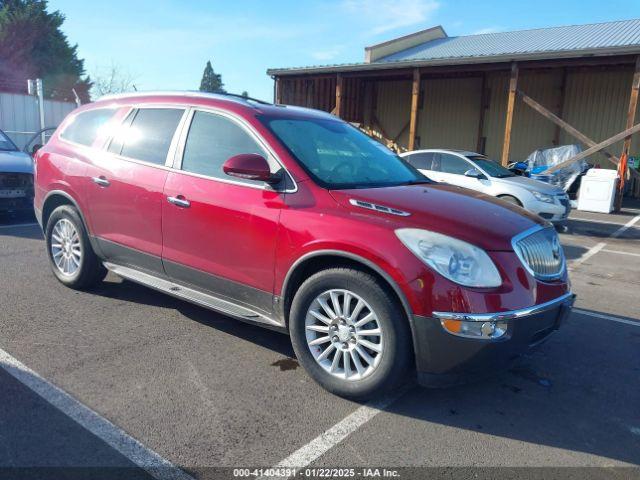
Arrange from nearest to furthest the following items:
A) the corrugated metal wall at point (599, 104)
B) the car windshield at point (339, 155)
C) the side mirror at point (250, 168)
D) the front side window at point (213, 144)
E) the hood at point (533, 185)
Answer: the side mirror at point (250, 168), the car windshield at point (339, 155), the front side window at point (213, 144), the hood at point (533, 185), the corrugated metal wall at point (599, 104)

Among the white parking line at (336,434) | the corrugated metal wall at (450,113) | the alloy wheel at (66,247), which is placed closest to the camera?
the white parking line at (336,434)

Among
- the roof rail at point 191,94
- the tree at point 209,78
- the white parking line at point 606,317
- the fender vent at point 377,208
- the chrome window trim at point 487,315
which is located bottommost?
the white parking line at point 606,317

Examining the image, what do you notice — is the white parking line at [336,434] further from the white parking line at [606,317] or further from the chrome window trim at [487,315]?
the white parking line at [606,317]

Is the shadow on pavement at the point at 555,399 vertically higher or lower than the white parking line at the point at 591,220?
lower

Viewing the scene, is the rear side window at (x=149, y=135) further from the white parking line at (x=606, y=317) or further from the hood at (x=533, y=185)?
the hood at (x=533, y=185)

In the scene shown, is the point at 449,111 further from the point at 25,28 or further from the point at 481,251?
the point at 25,28

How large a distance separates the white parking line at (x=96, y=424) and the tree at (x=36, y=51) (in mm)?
36988

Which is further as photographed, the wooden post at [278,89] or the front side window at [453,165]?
the wooden post at [278,89]

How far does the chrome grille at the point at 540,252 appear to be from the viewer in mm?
3123

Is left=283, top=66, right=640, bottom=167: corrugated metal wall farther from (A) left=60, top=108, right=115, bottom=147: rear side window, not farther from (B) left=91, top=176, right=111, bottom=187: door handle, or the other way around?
(B) left=91, top=176, right=111, bottom=187: door handle

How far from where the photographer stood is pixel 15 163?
8.84m

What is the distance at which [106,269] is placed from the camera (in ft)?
16.1

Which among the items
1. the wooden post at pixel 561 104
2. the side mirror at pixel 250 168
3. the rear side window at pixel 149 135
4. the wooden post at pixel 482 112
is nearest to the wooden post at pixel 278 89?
the wooden post at pixel 482 112

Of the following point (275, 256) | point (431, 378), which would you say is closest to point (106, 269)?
point (275, 256)
